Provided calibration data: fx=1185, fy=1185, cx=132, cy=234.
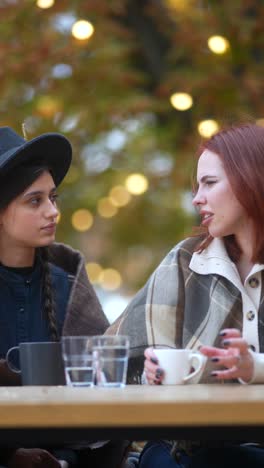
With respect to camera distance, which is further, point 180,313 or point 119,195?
point 119,195

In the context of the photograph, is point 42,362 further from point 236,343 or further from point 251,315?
point 251,315

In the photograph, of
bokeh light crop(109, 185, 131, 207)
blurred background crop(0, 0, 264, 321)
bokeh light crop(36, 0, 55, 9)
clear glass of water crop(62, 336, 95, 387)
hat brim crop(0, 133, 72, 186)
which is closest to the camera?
clear glass of water crop(62, 336, 95, 387)

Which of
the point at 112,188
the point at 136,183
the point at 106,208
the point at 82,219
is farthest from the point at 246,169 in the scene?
the point at 82,219

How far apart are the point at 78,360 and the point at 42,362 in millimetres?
182

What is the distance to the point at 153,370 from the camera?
2750 mm

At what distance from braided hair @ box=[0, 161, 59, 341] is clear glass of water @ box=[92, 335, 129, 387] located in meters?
0.84

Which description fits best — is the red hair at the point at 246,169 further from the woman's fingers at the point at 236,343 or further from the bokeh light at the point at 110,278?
the bokeh light at the point at 110,278

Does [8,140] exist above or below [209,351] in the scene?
above

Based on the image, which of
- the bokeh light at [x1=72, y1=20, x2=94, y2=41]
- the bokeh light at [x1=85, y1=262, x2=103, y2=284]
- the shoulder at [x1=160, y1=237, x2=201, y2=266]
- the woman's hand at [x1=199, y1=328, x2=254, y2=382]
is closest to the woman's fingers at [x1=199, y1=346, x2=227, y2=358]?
the woman's hand at [x1=199, y1=328, x2=254, y2=382]

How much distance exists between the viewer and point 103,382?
2.59 meters

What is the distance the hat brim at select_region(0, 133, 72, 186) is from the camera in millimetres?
3408

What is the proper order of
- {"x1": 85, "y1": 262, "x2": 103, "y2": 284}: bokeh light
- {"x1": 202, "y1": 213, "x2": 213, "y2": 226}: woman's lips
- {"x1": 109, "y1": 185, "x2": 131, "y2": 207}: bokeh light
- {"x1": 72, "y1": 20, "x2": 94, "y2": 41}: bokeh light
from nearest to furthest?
{"x1": 202, "y1": 213, "x2": 213, "y2": 226}: woman's lips < {"x1": 72, "y1": 20, "x2": 94, "y2": 41}: bokeh light < {"x1": 109, "y1": 185, "x2": 131, "y2": 207}: bokeh light < {"x1": 85, "y1": 262, "x2": 103, "y2": 284}: bokeh light

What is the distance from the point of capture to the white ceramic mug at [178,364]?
2693mm

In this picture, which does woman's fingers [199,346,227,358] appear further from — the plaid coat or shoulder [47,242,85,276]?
shoulder [47,242,85,276]
